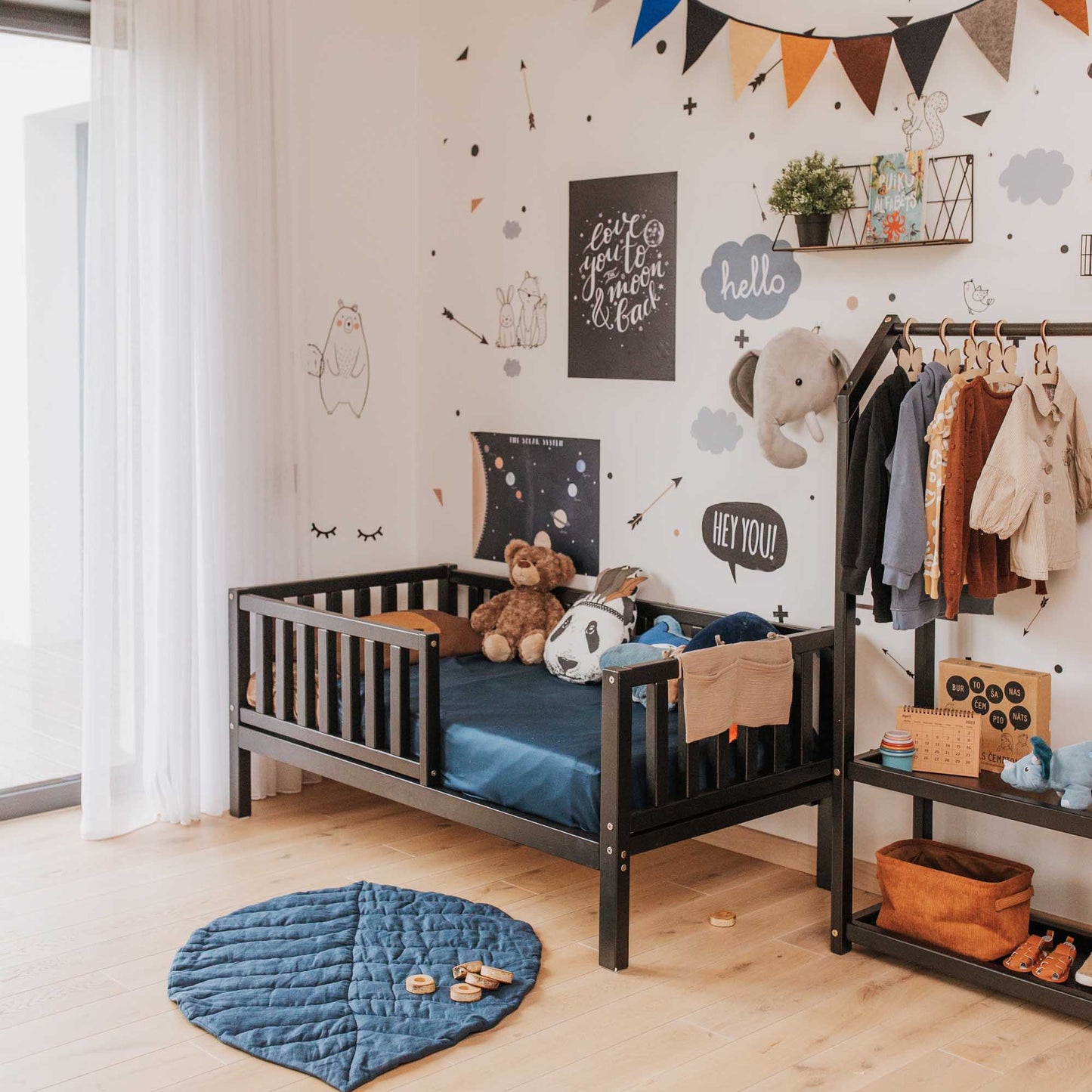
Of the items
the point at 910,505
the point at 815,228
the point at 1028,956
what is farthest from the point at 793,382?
the point at 1028,956

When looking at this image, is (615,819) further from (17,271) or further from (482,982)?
(17,271)

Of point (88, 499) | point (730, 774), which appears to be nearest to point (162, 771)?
point (88, 499)

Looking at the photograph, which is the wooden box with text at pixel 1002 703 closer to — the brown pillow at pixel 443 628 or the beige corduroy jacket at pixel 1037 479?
the beige corduroy jacket at pixel 1037 479

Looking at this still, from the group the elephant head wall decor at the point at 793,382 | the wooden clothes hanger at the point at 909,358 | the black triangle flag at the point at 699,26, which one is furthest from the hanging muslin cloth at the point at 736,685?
the black triangle flag at the point at 699,26

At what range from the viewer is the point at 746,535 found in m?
3.35

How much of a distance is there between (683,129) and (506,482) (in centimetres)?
117

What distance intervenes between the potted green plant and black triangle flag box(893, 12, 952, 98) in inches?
9.6

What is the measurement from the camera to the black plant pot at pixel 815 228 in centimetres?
300

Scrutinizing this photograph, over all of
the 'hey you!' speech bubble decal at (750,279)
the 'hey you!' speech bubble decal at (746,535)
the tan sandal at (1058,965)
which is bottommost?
the tan sandal at (1058,965)

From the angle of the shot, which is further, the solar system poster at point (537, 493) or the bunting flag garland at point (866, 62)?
the solar system poster at point (537, 493)

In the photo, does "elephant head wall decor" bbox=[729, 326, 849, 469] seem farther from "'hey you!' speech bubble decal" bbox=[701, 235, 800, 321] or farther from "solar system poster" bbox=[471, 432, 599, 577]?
"solar system poster" bbox=[471, 432, 599, 577]

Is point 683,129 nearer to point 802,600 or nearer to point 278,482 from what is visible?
point 802,600

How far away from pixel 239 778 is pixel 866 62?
2.44 metres

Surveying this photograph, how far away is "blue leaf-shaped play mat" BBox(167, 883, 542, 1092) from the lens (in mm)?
2348
